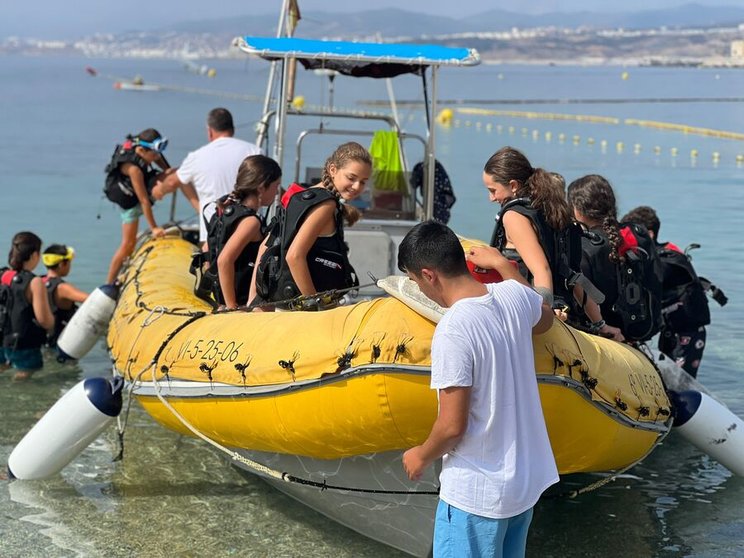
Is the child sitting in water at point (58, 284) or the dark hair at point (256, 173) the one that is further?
the child sitting in water at point (58, 284)

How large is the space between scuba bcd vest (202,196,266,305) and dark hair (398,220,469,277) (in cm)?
246

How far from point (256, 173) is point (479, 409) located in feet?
8.60

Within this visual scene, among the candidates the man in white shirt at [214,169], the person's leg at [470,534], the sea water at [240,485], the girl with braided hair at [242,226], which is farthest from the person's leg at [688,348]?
the person's leg at [470,534]

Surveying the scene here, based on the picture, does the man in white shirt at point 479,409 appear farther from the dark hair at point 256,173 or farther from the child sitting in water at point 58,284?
the child sitting in water at point 58,284

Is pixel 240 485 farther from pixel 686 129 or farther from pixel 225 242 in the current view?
pixel 686 129

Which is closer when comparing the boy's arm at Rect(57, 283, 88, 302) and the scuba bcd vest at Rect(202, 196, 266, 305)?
the scuba bcd vest at Rect(202, 196, 266, 305)

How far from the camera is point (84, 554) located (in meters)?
4.89

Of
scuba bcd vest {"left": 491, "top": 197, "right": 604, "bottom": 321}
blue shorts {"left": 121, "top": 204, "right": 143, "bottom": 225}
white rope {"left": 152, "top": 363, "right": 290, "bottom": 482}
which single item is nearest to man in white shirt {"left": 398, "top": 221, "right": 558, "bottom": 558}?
scuba bcd vest {"left": 491, "top": 197, "right": 604, "bottom": 321}

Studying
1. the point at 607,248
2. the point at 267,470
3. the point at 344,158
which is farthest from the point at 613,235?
the point at 267,470

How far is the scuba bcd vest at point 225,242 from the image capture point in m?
5.36

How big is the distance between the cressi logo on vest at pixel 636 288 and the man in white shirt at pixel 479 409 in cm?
206

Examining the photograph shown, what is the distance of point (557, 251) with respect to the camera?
423 cm

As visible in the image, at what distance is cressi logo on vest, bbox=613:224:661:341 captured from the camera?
4.99m

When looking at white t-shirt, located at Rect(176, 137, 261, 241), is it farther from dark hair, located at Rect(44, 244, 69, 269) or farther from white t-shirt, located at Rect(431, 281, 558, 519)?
white t-shirt, located at Rect(431, 281, 558, 519)
